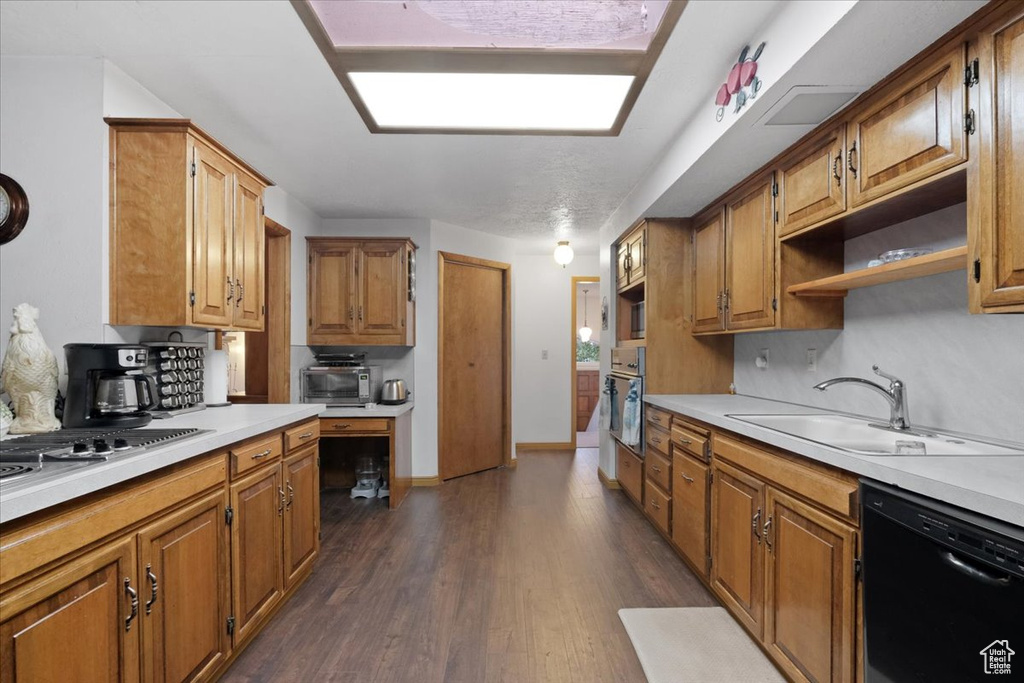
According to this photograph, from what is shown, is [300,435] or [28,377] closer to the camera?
[28,377]

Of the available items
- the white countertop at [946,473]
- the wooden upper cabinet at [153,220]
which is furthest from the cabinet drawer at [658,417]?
the wooden upper cabinet at [153,220]

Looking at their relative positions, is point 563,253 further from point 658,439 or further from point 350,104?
point 350,104

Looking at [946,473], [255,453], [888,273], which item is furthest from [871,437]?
[255,453]

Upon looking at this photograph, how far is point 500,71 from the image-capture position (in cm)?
203

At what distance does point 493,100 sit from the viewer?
2.27 metres

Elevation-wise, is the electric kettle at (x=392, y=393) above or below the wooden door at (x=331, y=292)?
below

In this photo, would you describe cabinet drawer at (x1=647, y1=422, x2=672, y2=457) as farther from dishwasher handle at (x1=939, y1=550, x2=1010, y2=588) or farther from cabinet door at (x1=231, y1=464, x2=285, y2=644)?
cabinet door at (x1=231, y1=464, x2=285, y2=644)

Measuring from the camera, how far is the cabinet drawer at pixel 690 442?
8.10 ft

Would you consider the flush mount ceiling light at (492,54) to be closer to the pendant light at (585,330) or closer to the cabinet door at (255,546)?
the cabinet door at (255,546)

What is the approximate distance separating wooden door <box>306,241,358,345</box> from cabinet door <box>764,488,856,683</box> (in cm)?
347

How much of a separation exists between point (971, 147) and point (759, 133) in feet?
2.73

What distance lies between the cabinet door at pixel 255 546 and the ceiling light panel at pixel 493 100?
1.77 metres

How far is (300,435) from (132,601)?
3.86 ft

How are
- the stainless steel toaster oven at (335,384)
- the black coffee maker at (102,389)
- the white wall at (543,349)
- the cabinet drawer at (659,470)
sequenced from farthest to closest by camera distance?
the white wall at (543,349), the stainless steel toaster oven at (335,384), the cabinet drawer at (659,470), the black coffee maker at (102,389)
